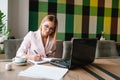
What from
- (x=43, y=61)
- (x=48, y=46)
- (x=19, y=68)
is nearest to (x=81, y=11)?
(x=48, y=46)

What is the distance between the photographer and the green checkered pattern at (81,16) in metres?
3.40

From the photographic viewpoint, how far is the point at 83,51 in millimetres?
1500

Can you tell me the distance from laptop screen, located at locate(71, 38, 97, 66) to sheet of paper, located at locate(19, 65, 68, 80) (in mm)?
141

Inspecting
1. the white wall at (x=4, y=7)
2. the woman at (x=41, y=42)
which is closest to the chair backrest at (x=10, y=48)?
the woman at (x=41, y=42)

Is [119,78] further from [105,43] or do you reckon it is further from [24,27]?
[24,27]

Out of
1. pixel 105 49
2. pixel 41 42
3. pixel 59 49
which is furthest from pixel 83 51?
pixel 105 49

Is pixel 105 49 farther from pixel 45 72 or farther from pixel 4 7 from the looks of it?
pixel 4 7

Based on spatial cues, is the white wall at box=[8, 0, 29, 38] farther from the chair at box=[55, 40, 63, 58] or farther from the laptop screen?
the laptop screen

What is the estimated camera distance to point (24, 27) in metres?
3.32

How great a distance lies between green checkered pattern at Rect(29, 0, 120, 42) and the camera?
340cm

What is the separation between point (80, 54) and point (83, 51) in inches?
1.9

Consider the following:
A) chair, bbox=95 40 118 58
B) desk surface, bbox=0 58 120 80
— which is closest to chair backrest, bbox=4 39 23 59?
desk surface, bbox=0 58 120 80

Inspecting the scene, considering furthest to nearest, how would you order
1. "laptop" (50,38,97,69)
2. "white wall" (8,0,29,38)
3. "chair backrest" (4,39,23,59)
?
1. "white wall" (8,0,29,38)
2. "chair backrest" (4,39,23,59)
3. "laptop" (50,38,97,69)

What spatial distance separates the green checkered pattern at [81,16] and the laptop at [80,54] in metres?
1.93
